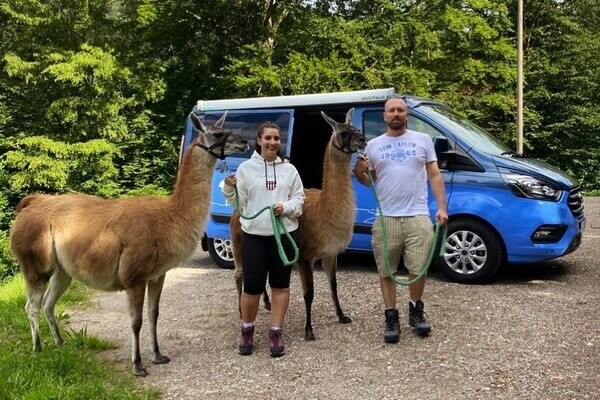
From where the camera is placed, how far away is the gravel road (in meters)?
4.04

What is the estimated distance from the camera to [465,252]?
22.5 feet

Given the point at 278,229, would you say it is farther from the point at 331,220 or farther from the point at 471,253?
the point at 471,253

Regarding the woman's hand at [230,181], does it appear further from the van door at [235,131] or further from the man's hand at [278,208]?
the van door at [235,131]

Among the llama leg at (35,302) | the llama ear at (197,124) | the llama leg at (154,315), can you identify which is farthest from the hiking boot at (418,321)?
the llama leg at (35,302)

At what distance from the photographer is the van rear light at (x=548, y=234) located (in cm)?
654

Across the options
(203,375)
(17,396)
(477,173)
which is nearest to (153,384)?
(203,375)

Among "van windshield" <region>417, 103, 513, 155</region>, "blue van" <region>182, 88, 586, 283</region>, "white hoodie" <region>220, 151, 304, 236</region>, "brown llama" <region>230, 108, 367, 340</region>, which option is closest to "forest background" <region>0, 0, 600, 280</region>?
"van windshield" <region>417, 103, 513, 155</region>

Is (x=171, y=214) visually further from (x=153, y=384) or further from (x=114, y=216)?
(x=153, y=384)

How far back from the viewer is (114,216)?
4.62 m

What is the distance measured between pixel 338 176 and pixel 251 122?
3.05 meters

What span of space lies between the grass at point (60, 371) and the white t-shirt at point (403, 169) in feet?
7.97

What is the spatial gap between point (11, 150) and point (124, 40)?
4451 millimetres

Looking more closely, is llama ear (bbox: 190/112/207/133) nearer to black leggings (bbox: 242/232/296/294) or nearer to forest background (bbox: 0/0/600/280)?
black leggings (bbox: 242/232/296/294)

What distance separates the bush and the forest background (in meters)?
0.05
